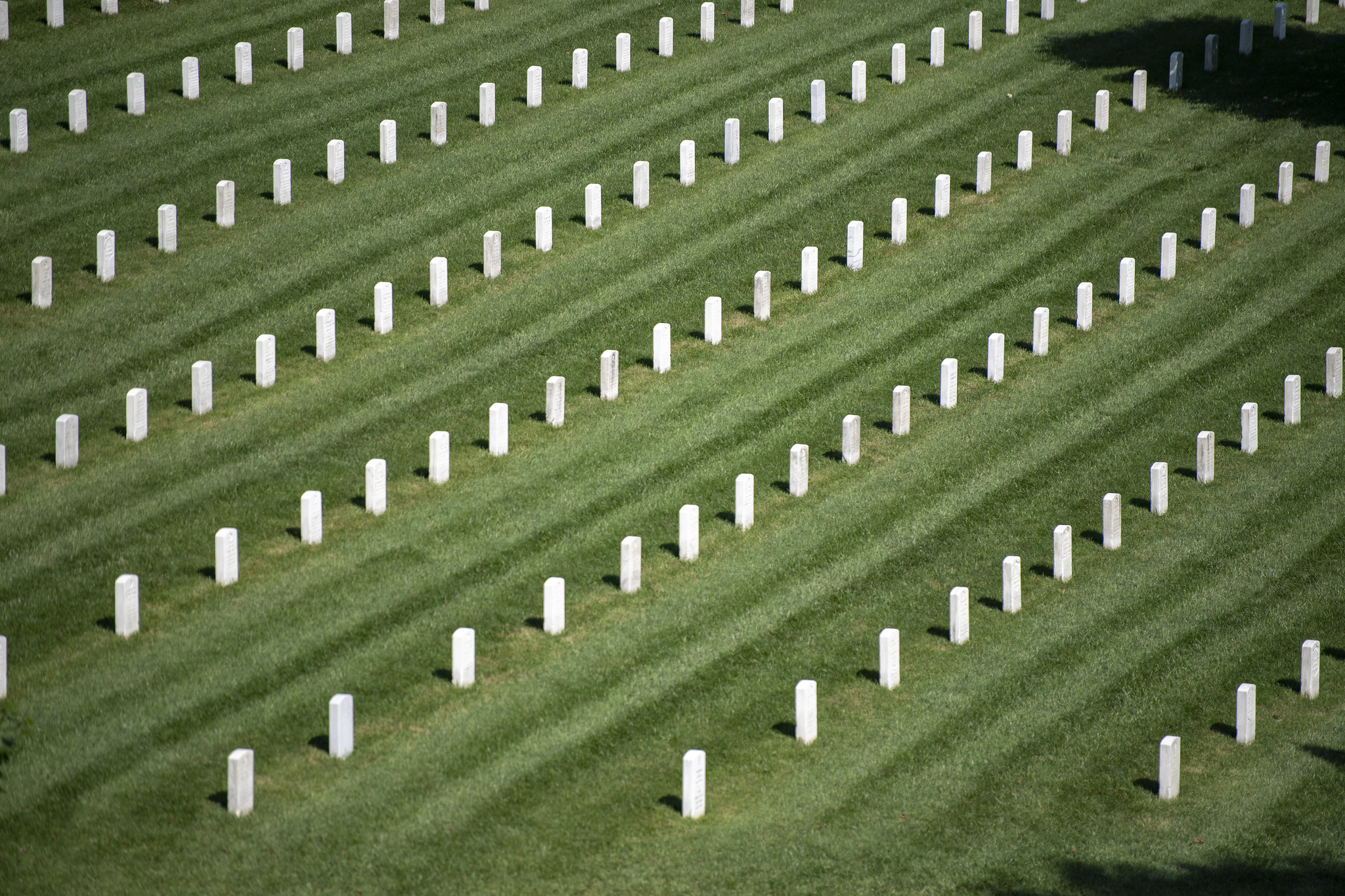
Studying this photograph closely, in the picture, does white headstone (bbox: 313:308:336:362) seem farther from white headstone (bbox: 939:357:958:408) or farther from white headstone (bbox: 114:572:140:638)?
white headstone (bbox: 939:357:958:408)

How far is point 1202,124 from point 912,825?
730 inches

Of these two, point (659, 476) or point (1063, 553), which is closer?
point (1063, 553)

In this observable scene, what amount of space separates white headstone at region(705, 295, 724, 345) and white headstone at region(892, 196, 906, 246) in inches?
154

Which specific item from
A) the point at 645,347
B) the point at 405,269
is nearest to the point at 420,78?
the point at 405,269

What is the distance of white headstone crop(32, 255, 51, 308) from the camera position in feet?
70.2

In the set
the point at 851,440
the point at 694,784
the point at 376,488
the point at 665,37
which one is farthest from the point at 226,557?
the point at 665,37

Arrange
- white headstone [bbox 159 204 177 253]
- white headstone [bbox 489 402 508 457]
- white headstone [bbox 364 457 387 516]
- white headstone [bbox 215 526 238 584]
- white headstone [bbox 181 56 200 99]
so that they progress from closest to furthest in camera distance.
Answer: white headstone [bbox 215 526 238 584], white headstone [bbox 364 457 387 516], white headstone [bbox 489 402 508 457], white headstone [bbox 159 204 177 253], white headstone [bbox 181 56 200 99]

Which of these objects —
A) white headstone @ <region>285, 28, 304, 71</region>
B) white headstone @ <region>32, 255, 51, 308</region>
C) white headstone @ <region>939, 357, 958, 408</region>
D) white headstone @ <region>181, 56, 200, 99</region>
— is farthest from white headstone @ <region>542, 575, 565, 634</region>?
white headstone @ <region>285, 28, 304, 71</region>

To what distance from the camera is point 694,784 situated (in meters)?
14.0

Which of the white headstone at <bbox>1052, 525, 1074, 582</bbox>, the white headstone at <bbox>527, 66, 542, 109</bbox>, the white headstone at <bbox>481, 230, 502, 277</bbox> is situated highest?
the white headstone at <bbox>527, 66, 542, 109</bbox>

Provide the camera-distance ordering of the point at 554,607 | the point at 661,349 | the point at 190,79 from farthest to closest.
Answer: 1. the point at 190,79
2. the point at 661,349
3. the point at 554,607

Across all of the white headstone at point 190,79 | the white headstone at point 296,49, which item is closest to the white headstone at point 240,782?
the white headstone at point 190,79

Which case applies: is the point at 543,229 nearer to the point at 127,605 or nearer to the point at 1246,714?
the point at 127,605

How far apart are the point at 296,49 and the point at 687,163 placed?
7382 millimetres
